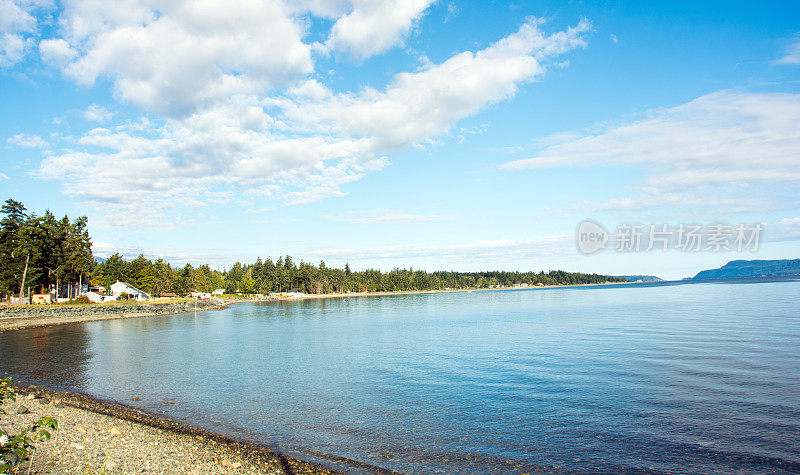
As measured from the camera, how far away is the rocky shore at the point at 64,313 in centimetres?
7706

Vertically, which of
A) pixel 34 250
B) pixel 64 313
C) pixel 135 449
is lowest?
pixel 64 313

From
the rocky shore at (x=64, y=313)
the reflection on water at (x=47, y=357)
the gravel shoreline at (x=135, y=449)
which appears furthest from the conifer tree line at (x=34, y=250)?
the gravel shoreline at (x=135, y=449)

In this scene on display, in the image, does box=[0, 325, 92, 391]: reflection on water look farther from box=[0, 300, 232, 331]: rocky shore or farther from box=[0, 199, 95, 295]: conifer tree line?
box=[0, 199, 95, 295]: conifer tree line

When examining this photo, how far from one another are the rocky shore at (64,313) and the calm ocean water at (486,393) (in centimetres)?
2913

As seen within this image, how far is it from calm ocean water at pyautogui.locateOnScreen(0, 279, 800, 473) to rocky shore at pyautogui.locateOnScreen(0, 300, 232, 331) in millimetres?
29127

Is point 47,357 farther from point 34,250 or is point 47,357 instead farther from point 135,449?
point 34,250

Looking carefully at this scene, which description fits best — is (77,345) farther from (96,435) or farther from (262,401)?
(96,435)

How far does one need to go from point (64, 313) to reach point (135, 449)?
99066 mm

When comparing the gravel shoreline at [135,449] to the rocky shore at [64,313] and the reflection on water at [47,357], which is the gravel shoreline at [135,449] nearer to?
the reflection on water at [47,357]

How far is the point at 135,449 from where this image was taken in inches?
639

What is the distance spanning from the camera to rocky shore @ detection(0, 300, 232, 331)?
253 feet

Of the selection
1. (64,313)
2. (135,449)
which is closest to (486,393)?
(135,449)

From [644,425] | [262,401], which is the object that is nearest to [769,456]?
[644,425]

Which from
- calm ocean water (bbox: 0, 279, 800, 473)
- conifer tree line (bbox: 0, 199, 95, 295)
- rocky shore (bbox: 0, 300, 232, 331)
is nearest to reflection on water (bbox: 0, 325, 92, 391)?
calm ocean water (bbox: 0, 279, 800, 473)
